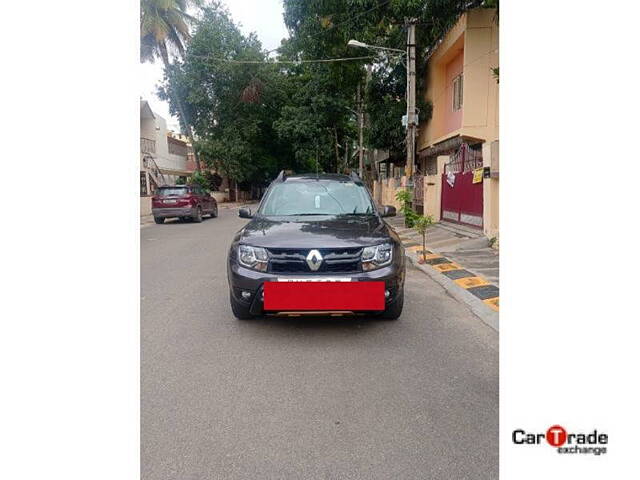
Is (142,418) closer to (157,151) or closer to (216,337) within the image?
(216,337)

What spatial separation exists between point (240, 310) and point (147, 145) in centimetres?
2656

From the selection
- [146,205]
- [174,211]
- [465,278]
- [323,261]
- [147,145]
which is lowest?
[465,278]

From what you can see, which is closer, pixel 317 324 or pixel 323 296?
pixel 323 296

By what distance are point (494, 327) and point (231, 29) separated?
31427mm

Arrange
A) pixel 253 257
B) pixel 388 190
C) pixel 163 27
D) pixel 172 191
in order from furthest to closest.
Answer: pixel 163 27 → pixel 388 190 → pixel 172 191 → pixel 253 257

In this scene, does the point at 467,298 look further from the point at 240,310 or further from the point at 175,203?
the point at 175,203

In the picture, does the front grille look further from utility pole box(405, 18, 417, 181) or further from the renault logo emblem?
utility pole box(405, 18, 417, 181)

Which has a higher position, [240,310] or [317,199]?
[317,199]

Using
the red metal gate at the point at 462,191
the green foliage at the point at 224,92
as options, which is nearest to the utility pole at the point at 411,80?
the red metal gate at the point at 462,191

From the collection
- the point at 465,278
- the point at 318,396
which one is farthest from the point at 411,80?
the point at 318,396

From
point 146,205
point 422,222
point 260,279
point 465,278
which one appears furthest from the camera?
point 146,205

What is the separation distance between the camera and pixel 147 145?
28359 mm

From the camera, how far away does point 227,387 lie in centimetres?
332
